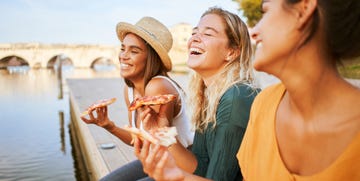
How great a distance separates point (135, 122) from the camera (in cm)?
269

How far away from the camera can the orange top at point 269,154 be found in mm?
1048

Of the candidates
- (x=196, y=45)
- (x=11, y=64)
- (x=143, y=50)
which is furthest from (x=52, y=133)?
(x=11, y=64)

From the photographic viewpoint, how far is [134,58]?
2.81m

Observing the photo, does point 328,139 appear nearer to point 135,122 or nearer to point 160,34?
point 135,122

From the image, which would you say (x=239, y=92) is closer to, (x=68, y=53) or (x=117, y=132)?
(x=117, y=132)

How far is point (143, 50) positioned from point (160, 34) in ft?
0.73

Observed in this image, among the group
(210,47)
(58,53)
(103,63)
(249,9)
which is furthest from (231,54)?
(103,63)

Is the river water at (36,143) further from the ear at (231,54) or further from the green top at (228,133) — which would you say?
the green top at (228,133)

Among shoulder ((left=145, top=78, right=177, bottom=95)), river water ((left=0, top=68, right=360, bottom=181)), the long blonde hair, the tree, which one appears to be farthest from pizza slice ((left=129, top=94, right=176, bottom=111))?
the tree

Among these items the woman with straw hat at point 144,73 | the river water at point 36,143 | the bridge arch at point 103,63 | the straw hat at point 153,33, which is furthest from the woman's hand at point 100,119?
the bridge arch at point 103,63

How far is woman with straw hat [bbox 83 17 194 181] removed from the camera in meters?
2.58

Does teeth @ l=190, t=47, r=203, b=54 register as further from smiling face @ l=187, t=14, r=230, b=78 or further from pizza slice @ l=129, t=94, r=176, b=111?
pizza slice @ l=129, t=94, r=176, b=111

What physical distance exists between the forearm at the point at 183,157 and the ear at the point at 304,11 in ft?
3.80

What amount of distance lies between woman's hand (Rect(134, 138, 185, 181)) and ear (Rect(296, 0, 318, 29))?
2.39 feet
